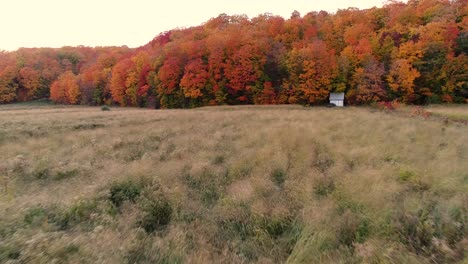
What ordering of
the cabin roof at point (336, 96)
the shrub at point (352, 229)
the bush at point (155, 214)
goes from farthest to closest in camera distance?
the cabin roof at point (336, 96), the bush at point (155, 214), the shrub at point (352, 229)

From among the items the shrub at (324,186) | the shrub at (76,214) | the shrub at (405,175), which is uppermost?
the shrub at (76,214)

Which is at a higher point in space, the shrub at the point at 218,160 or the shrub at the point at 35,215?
the shrub at the point at 35,215

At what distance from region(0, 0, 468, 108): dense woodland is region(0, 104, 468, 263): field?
37.6 m

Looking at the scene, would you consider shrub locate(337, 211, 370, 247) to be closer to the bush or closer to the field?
the field

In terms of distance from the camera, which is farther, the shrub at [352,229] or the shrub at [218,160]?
the shrub at [218,160]

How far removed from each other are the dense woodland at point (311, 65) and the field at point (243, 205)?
3765 cm

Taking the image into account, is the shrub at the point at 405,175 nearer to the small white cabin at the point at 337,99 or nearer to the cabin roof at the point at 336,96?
the small white cabin at the point at 337,99

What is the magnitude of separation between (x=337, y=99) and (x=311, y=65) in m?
6.89

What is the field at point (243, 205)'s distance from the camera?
4.71 m

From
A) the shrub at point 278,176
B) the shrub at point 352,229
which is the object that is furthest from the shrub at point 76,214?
the shrub at point 352,229

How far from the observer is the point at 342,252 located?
4.92 m

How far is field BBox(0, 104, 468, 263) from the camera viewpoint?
471 cm

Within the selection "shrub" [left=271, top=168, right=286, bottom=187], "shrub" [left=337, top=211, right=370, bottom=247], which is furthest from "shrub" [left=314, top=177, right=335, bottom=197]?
A: "shrub" [left=337, top=211, right=370, bottom=247]

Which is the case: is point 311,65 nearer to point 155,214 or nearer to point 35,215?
point 155,214
